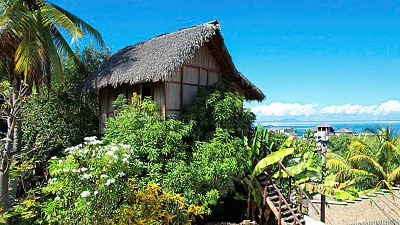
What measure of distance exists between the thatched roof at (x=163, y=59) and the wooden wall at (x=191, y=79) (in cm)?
33

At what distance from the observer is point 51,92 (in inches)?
488

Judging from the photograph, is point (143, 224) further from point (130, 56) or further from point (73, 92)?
point (73, 92)

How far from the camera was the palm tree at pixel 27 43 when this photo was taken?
9.03 meters

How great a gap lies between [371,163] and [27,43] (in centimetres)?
1509

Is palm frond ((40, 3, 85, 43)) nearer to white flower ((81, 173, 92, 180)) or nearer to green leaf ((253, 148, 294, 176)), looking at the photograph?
→ white flower ((81, 173, 92, 180))

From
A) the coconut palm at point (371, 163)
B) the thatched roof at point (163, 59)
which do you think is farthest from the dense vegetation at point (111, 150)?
the coconut palm at point (371, 163)

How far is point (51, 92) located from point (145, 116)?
5.17 m

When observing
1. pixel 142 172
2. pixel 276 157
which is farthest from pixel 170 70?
pixel 276 157

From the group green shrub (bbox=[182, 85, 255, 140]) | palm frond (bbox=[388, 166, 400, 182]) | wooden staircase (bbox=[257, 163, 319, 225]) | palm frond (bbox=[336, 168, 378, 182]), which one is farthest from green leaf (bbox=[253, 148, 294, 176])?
palm frond (bbox=[388, 166, 400, 182])

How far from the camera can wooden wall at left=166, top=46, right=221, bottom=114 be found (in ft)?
32.8

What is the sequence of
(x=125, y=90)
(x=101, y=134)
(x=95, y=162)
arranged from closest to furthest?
(x=95, y=162)
(x=125, y=90)
(x=101, y=134)

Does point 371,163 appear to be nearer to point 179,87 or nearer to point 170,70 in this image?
point 179,87

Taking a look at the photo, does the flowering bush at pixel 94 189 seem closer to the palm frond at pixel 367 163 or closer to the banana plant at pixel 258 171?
the banana plant at pixel 258 171

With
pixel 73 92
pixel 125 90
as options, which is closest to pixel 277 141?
pixel 125 90
